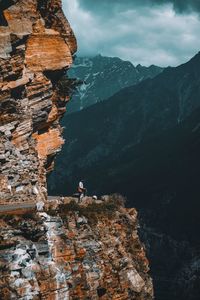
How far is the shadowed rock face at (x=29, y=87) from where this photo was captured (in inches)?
1866

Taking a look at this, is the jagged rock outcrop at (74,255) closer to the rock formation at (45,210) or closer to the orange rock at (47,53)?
the rock formation at (45,210)

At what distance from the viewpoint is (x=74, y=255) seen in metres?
37.8

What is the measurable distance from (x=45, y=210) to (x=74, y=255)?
319cm

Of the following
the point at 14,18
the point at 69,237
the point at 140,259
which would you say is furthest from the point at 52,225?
the point at 14,18

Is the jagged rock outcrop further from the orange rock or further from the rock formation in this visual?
the orange rock

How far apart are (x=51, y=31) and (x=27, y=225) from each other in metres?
27.6

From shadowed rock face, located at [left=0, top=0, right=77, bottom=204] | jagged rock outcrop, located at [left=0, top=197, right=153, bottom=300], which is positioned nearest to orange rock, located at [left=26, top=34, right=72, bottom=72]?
shadowed rock face, located at [left=0, top=0, right=77, bottom=204]

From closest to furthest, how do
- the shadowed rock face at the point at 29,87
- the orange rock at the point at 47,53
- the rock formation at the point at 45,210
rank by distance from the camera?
1. the rock formation at the point at 45,210
2. the shadowed rock face at the point at 29,87
3. the orange rock at the point at 47,53

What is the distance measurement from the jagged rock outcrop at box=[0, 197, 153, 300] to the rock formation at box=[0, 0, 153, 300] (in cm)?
5

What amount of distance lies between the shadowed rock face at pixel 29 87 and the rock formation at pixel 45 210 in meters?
0.08

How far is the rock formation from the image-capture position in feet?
110

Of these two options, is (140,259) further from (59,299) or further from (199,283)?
(199,283)

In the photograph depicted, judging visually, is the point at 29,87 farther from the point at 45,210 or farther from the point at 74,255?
the point at 74,255

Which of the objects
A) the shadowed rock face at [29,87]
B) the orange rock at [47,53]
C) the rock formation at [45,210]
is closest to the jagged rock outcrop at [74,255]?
the rock formation at [45,210]
